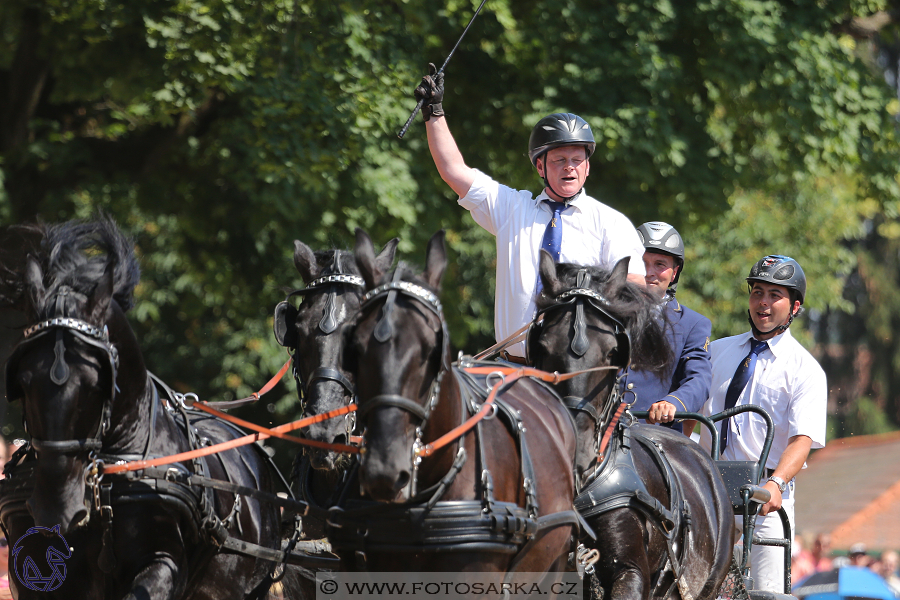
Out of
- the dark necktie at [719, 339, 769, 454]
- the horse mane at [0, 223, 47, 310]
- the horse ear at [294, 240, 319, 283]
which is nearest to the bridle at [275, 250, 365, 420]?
the horse ear at [294, 240, 319, 283]

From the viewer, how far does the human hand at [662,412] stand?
4.93 meters

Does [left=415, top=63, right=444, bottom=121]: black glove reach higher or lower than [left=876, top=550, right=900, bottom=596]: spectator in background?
higher

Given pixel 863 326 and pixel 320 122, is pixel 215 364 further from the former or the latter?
pixel 863 326

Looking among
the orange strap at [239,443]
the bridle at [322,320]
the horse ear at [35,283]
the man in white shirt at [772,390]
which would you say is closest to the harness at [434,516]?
the orange strap at [239,443]

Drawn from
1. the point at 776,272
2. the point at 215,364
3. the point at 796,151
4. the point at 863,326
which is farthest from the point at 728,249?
the point at 863,326

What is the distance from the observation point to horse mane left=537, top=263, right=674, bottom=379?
13.9 feet

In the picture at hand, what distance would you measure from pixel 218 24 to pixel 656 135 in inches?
167

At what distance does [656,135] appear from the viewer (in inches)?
388

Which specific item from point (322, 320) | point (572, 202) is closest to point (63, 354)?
point (322, 320)

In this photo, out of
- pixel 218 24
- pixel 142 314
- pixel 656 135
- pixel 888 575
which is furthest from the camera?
pixel 142 314

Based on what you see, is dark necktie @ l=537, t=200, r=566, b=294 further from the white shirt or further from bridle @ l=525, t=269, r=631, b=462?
the white shirt

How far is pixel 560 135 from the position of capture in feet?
15.6

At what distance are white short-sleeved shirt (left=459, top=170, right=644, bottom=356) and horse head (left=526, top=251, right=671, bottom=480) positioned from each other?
36cm

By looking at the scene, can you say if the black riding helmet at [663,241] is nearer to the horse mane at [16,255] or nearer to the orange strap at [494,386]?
the orange strap at [494,386]
